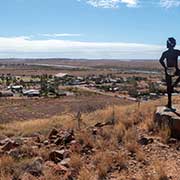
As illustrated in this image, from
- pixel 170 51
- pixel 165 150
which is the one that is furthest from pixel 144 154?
pixel 170 51

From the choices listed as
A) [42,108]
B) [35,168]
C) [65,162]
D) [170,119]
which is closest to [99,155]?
[65,162]

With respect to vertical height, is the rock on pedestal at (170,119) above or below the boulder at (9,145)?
above

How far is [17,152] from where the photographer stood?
10.3m

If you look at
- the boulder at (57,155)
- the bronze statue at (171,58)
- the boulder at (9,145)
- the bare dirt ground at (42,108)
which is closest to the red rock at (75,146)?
the boulder at (57,155)

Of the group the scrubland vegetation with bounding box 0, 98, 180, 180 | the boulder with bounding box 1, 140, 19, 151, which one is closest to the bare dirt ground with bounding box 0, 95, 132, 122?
the scrubland vegetation with bounding box 0, 98, 180, 180

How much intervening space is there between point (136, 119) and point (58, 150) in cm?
404

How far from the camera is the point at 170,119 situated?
11289mm

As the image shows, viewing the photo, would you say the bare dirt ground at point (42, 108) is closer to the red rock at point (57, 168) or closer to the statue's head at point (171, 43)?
the statue's head at point (171, 43)

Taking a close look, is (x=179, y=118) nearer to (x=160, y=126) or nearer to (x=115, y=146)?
(x=160, y=126)

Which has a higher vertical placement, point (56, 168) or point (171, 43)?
point (171, 43)

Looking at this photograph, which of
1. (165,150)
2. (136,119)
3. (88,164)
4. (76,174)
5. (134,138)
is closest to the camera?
(76,174)

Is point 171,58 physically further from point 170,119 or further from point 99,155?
point 99,155

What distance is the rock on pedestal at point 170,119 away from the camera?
1095cm

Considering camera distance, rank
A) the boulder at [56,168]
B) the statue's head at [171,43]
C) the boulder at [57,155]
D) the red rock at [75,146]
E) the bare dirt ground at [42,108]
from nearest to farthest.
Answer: the boulder at [56,168] < the boulder at [57,155] < the red rock at [75,146] < the statue's head at [171,43] < the bare dirt ground at [42,108]
